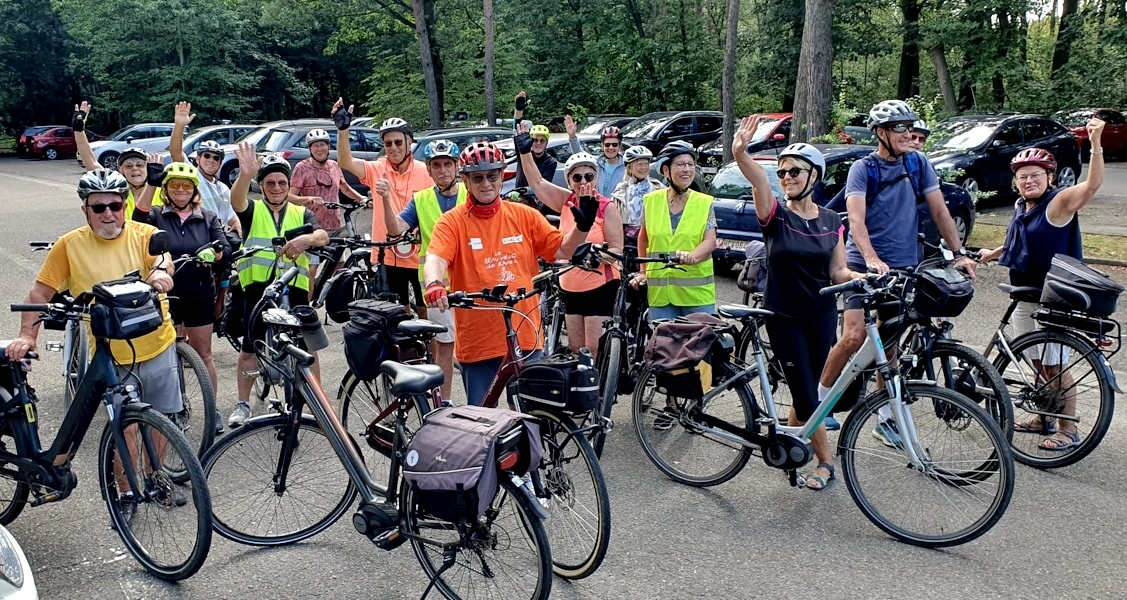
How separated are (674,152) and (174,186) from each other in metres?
3.17

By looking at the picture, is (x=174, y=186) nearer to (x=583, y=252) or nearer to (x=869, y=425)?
(x=583, y=252)

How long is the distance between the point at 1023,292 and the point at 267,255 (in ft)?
15.5

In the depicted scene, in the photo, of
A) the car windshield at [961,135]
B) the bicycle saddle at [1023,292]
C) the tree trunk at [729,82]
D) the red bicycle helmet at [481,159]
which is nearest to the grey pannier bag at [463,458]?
the red bicycle helmet at [481,159]

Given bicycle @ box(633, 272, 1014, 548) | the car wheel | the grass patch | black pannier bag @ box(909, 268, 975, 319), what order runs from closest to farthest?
bicycle @ box(633, 272, 1014, 548)
black pannier bag @ box(909, 268, 975, 319)
the grass patch
the car wheel

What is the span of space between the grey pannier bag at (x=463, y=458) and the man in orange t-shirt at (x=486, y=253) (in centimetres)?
124

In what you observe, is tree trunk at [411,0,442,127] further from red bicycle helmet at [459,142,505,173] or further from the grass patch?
red bicycle helmet at [459,142,505,173]

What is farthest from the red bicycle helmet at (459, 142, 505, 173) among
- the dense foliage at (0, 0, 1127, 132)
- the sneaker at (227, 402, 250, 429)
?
the dense foliage at (0, 0, 1127, 132)

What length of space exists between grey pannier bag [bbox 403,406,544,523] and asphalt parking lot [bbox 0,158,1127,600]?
34.1 inches

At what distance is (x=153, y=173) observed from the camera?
6.82 metres

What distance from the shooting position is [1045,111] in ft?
88.3

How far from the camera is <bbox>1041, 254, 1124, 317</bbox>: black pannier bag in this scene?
5.06 metres

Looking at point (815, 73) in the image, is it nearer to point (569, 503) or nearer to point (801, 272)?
point (801, 272)

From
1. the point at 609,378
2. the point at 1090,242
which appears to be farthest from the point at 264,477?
the point at 1090,242

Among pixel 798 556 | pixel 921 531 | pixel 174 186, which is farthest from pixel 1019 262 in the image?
pixel 174 186
